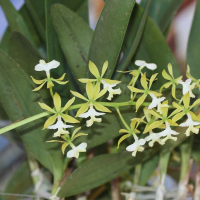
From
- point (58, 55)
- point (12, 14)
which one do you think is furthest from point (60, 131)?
point (12, 14)

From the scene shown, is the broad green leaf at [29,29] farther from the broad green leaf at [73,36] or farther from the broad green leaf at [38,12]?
the broad green leaf at [73,36]

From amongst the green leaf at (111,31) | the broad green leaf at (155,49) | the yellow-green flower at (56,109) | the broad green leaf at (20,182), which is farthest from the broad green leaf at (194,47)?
the broad green leaf at (20,182)

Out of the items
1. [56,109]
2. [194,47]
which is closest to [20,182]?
[56,109]

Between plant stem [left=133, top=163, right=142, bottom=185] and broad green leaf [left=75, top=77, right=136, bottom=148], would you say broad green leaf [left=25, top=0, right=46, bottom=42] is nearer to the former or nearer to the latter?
broad green leaf [left=75, top=77, right=136, bottom=148]

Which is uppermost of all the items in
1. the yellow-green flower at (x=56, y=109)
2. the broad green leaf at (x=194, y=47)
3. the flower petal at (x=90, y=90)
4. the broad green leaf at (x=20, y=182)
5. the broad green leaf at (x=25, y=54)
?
the broad green leaf at (x=194, y=47)

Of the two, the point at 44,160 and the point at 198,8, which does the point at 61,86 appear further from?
the point at 198,8
